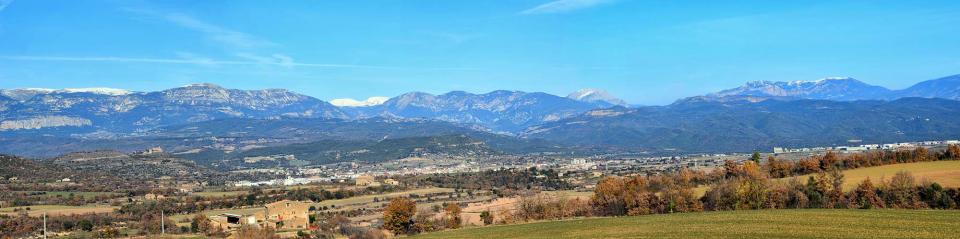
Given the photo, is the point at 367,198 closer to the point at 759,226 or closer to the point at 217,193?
the point at 217,193

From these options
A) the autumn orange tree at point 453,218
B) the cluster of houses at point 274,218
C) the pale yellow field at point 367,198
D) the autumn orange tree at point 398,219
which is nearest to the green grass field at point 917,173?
the autumn orange tree at point 453,218

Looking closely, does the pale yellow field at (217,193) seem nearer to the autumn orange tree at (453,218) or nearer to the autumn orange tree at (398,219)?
the autumn orange tree at (453,218)

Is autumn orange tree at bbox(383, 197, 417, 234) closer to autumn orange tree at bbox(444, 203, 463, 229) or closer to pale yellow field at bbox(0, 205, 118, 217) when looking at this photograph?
autumn orange tree at bbox(444, 203, 463, 229)

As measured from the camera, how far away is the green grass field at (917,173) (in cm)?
6444

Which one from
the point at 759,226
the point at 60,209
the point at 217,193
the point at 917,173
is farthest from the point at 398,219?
the point at 217,193

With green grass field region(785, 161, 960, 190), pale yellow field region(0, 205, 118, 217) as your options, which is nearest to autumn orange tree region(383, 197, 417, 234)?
green grass field region(785, 161, 960, 190)

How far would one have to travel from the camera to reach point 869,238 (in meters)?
42.9

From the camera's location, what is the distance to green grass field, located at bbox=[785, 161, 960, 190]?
64444 mm

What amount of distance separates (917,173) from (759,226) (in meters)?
26.6

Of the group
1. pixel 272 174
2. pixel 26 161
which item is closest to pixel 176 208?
pixel 26 161

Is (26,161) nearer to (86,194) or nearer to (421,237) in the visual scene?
(86,194)

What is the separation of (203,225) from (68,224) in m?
13.0

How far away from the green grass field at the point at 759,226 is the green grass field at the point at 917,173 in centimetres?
1112

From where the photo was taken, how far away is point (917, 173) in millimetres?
69875
